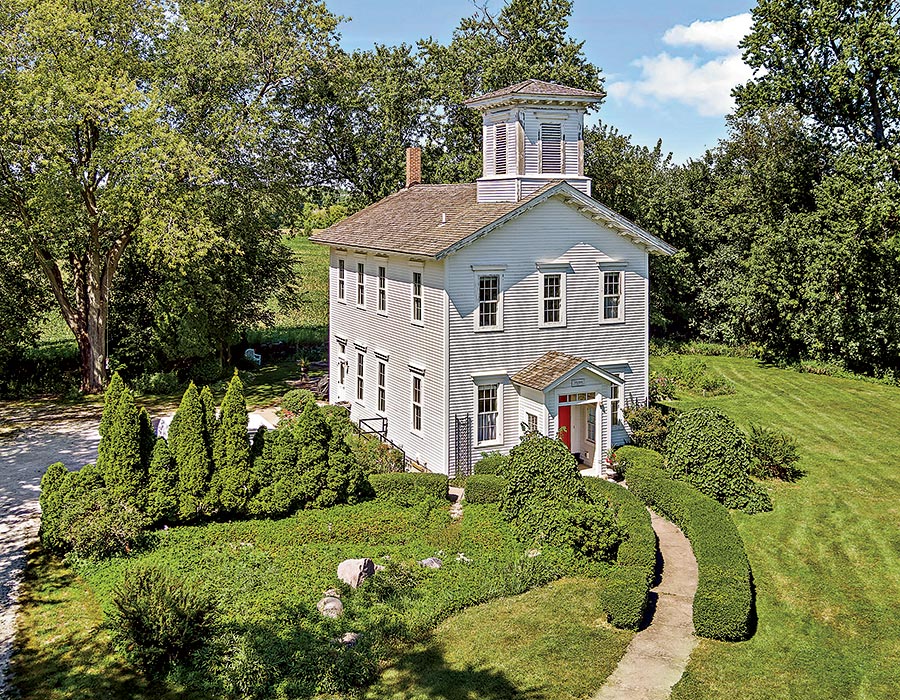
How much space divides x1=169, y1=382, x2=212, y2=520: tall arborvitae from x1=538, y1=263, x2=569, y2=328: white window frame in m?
10.5

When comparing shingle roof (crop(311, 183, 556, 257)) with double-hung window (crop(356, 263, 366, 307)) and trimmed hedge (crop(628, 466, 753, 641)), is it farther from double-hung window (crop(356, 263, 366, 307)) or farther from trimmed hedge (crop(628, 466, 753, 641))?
trimmed hedge (crop(628, 466, 753, 641))

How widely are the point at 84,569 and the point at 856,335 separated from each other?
35531 millimetres

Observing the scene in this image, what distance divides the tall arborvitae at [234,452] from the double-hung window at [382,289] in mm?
9007

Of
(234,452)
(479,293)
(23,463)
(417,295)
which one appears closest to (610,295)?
(479,293)

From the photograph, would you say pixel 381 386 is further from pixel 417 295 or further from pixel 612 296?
pixel 612 296

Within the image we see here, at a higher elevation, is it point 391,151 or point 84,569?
point 391,151

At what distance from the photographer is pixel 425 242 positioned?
951 inches

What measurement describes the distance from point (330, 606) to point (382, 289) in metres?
14.6

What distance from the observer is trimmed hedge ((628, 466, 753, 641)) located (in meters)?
14.6

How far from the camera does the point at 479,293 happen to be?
23484mm

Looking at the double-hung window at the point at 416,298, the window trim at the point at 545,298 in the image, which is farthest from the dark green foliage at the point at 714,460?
the double-hung window at the point at 416,298

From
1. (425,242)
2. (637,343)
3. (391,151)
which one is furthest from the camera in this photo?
(391,151)

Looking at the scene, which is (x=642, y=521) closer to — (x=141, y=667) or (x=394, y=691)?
(x=394, y=691)

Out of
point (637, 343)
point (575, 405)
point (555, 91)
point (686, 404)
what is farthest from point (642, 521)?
point (686, 404)
